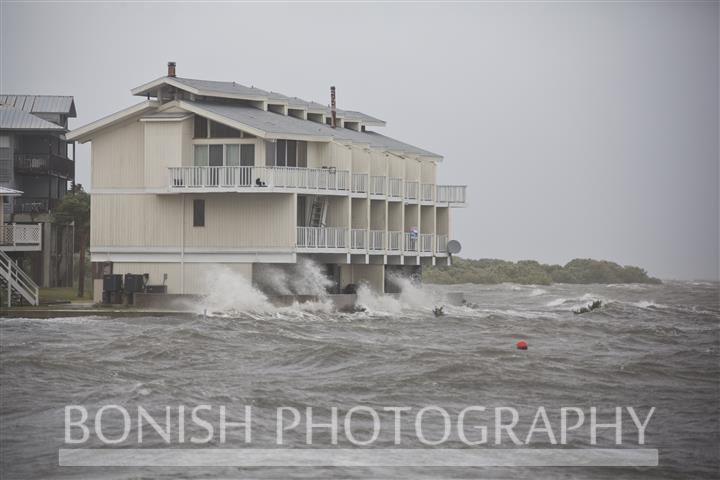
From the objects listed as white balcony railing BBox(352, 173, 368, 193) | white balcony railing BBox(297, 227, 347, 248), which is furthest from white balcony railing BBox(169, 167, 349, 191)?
white balcony railing BBox(352, 173, 368, 193)

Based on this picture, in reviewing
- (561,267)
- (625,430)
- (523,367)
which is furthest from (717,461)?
(561,267)

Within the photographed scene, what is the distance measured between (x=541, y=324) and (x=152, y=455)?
94.9 ft

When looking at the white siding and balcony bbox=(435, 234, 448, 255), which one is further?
balcony bbox=(435, 234, 448, 255)

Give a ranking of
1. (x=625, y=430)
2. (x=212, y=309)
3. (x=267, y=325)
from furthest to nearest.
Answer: (x=212, y=309) → (x=267, y=325) → (x=625, y=430)

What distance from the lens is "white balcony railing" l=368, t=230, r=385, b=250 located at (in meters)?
52.0

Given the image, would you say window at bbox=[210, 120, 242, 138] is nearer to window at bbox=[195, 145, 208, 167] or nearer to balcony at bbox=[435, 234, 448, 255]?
window at bbox=[195, 145, 208, 167]

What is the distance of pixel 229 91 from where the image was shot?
2077 inches

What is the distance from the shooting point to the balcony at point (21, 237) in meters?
50.1

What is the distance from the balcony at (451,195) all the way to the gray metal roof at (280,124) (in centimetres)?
207

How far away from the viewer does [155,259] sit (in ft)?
159

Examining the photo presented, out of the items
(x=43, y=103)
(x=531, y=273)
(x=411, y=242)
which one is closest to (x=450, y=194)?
(x=411, y=242)

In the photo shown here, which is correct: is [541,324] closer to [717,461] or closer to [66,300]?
[66,300]

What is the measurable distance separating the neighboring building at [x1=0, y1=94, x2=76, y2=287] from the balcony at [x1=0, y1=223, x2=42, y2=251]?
20.7 feet

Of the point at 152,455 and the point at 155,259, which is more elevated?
the point at 155,259
